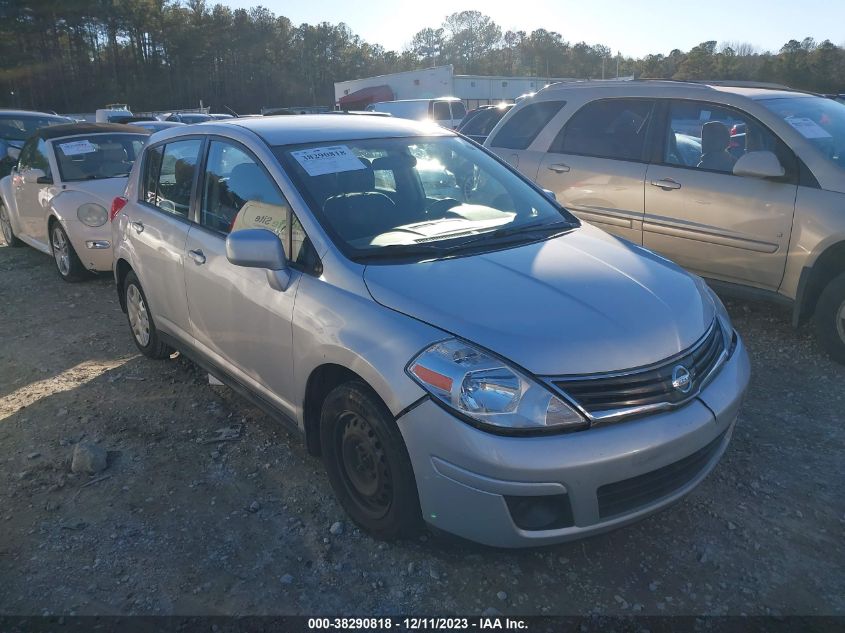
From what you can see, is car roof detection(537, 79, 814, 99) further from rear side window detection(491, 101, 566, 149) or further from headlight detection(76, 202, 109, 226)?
headlight detection(76, 202, 109, 226)

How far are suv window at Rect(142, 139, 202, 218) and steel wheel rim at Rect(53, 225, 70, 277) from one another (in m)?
3.13

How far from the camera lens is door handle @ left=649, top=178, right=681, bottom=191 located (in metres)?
5.37

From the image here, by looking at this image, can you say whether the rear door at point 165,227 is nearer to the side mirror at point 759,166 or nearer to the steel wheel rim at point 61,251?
the steel wheel rim at point 61,251

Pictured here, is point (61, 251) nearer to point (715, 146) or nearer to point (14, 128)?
point (14, 128)

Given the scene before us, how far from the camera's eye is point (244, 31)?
72.9 m

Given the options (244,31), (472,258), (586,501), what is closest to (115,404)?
(472,258)

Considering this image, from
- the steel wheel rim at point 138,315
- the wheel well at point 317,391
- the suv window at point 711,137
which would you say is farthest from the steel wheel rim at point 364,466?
the suv window at point 711,137

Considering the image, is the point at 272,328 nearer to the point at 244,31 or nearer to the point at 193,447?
the point at 193,447

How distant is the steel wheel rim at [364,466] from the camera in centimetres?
277

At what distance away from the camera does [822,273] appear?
4738 mm

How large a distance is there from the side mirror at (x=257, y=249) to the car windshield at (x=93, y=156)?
5.23 meters

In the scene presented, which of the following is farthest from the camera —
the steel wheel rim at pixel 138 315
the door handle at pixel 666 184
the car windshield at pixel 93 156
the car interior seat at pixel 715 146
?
the car windshield at pixel 93 156

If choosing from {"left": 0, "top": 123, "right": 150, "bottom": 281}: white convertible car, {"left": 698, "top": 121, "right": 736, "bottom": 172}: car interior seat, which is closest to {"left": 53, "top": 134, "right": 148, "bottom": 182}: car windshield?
{"left": 0, "top": 123, "right": 150, "bottom": 281}: white convertible car

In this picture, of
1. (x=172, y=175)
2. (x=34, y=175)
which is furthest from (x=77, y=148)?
(x=172, y=175)
